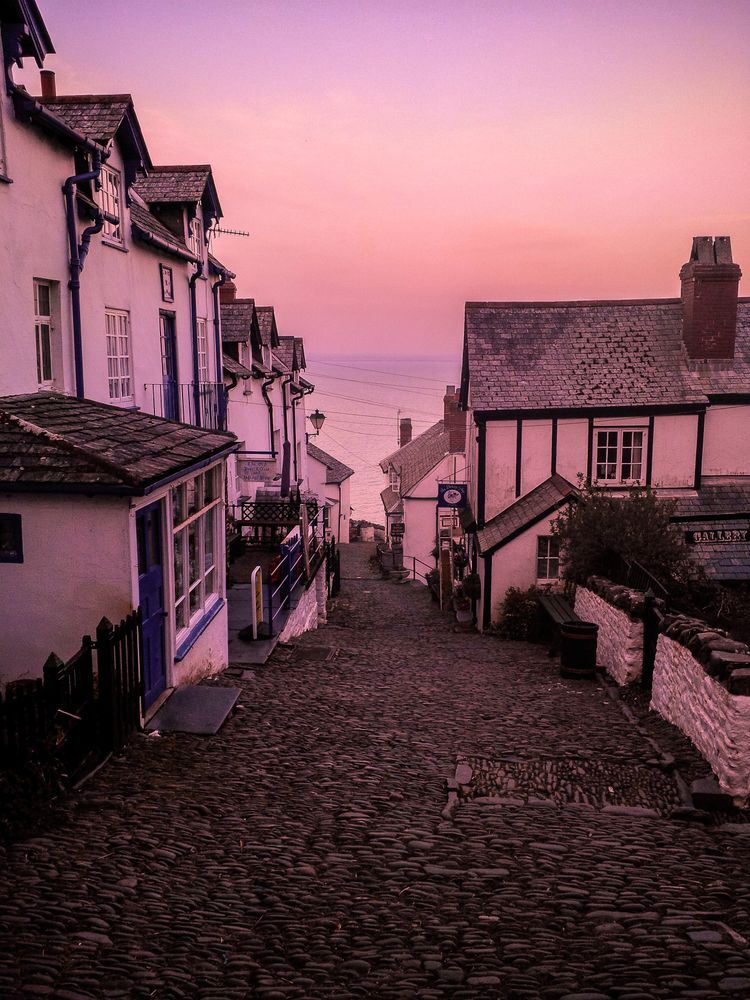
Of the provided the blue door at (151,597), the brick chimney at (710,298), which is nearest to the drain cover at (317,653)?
the blue door at (151,597)

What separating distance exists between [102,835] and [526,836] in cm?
349

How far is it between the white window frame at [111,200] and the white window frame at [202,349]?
18.3 feet

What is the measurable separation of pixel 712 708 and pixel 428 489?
30.2m

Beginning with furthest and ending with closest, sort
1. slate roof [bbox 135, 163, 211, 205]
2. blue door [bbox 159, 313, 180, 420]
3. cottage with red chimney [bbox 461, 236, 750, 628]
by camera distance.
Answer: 1. cottage with red chimney [bbox 461, 236, 750, 628]
2. slate roof [bbox 135, 163, 211, 205]
3. blue door [bbox 159, 313, 180, 420]

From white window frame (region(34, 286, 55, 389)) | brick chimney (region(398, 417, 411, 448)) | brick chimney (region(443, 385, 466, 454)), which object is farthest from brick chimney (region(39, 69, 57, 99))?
brick chimney (region(398, 417, 411, 448))

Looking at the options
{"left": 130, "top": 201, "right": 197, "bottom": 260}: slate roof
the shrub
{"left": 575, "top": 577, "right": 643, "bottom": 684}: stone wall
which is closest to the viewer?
{"left": 575, "top": 577, "right": 643, "bottom": 684}: stone wall

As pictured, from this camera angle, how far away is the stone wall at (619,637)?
13.0 metres

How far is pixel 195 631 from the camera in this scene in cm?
1095

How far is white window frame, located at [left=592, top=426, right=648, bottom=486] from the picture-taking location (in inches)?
907

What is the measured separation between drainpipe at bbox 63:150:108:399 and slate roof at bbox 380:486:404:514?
3047cm

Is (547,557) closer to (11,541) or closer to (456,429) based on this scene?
(11,541)

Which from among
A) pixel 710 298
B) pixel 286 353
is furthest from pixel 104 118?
pixel 286 353

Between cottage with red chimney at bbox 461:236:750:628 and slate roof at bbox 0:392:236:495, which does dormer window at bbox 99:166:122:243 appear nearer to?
slate roof at bbox 0:392:236:495

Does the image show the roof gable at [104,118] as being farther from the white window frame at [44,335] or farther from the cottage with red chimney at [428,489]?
the cottage with red chimney at [428,489]
